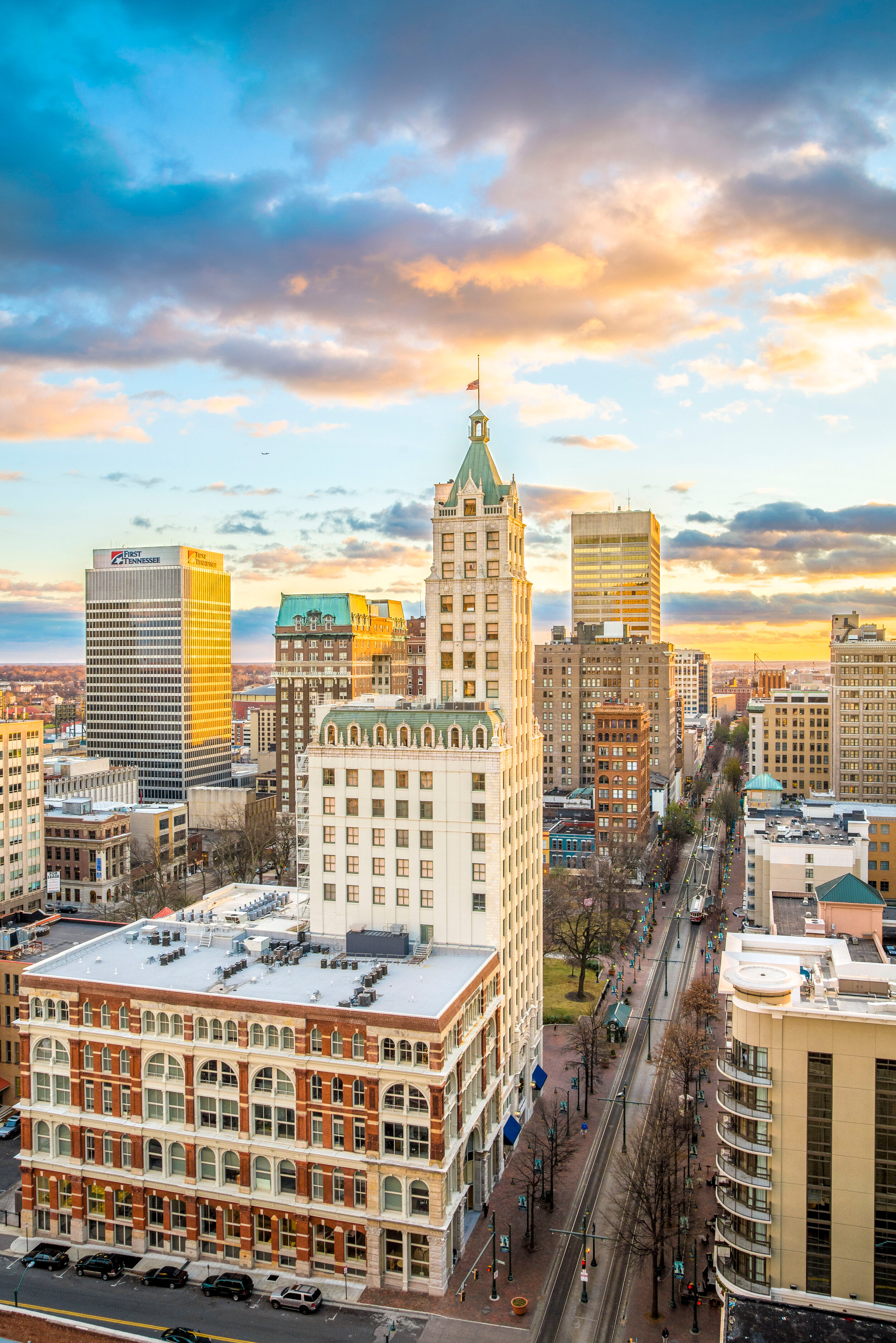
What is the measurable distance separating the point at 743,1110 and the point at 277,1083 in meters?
31.4

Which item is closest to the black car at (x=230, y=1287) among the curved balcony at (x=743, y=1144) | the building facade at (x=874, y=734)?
the curved balcony at (x=743, y=1144)

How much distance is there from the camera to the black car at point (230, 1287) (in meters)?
64.4

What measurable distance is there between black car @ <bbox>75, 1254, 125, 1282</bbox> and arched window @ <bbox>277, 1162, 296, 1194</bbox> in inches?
494

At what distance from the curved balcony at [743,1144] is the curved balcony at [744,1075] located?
3.09 meters

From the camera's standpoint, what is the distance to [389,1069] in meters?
64.4

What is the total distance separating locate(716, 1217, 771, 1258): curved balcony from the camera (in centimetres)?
5847

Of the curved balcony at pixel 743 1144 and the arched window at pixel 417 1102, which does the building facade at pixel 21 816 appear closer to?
the arched window at pixel 417 1102

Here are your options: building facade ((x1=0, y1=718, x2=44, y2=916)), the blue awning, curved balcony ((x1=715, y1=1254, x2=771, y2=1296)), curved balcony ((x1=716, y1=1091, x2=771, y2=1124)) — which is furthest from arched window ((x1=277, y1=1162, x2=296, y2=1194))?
building facade ((x1=0, y1=718, x2=44, y2=916))

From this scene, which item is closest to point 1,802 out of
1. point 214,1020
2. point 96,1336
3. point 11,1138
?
point 11,1138

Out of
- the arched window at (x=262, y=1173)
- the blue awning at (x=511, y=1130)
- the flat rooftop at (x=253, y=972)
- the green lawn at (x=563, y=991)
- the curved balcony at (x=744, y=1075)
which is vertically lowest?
the green lawn at (x=563, y=991)

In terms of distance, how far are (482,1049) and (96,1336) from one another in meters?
31.6

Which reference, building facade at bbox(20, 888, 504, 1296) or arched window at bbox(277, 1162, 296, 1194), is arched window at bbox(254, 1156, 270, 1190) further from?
arched window at bbox(277, 1162, 296, 1194)

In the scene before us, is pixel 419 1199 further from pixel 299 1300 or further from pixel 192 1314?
pixel 192 1314

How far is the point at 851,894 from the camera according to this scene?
97.2 m
